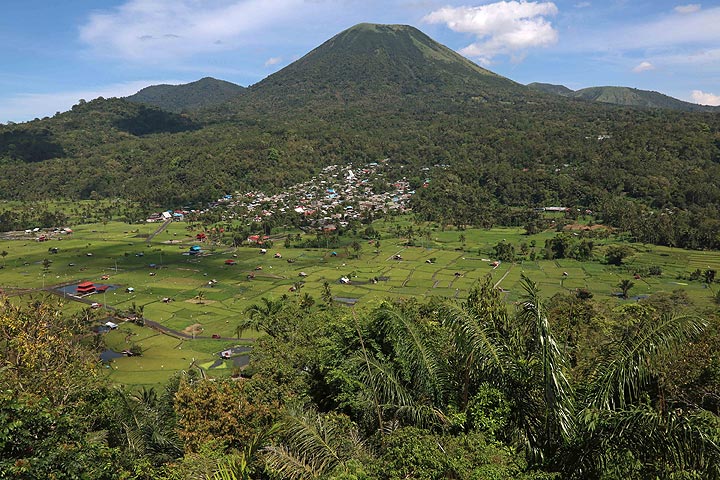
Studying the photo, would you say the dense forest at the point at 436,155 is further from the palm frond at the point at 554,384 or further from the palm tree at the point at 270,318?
the palm frond at the point at 554,384

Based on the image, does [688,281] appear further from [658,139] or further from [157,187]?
[157,187]

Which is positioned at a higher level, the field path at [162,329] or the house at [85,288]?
the house at [85,288]

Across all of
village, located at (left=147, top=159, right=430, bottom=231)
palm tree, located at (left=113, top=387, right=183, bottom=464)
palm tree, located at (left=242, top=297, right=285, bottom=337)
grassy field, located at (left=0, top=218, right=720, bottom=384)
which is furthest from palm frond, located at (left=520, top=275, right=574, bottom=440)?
village, located at (left=147, top=159, right=430, bottom=231)

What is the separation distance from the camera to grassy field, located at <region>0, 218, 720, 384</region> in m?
34.4

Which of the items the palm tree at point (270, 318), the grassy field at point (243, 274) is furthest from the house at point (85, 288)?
the palm tree at point (270, 318)

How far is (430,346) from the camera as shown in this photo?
8398mm

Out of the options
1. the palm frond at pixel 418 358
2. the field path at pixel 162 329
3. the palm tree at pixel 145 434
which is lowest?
the field path at pixel 162 329

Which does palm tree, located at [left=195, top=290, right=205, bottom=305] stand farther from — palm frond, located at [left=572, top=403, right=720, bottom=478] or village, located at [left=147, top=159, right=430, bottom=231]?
palm frond, located at [left=572, top=403, right=720, bottom=478]

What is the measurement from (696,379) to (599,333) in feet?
23.4

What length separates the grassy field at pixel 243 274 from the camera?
1356 inches

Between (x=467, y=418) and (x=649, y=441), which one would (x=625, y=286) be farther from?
(x=649, y=441)

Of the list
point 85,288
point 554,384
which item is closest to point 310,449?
point 554,384

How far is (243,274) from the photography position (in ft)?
166

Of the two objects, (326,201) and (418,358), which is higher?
(418,358)
